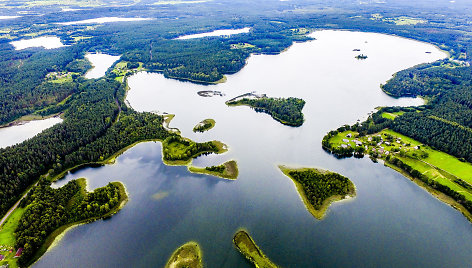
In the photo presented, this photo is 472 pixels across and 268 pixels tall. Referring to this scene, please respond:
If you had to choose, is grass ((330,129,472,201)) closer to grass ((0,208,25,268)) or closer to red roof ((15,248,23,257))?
red roof ((15,248,23,257))

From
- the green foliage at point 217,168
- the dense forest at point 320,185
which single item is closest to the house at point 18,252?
the green foliage at point 217,168

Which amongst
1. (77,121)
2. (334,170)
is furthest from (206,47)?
(334,170)

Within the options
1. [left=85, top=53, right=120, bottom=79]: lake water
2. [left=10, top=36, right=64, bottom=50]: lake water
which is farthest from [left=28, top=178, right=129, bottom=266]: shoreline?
[left=10, top=36, right=64, bottom=50]: lake water

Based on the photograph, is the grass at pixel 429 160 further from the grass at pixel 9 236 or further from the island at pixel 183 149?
the grass at pixel 9 236

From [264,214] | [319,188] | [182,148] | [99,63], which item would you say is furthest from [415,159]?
[99,63]

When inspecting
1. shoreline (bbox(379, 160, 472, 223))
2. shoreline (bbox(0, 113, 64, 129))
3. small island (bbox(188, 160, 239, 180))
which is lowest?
shoreline (bbox(0, 113, 64, 129))

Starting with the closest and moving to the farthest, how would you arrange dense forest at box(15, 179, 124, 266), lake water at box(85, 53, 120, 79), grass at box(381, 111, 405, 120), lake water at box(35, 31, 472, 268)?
lake water at box(35, 31, 472, 268) < dense forest at box(15, 179, 124, 266) < grass at box(381, 111, 405, 120) < lake water at box(85, 53, 120, 79)

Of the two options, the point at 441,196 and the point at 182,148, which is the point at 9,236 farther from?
the point at 441,196
